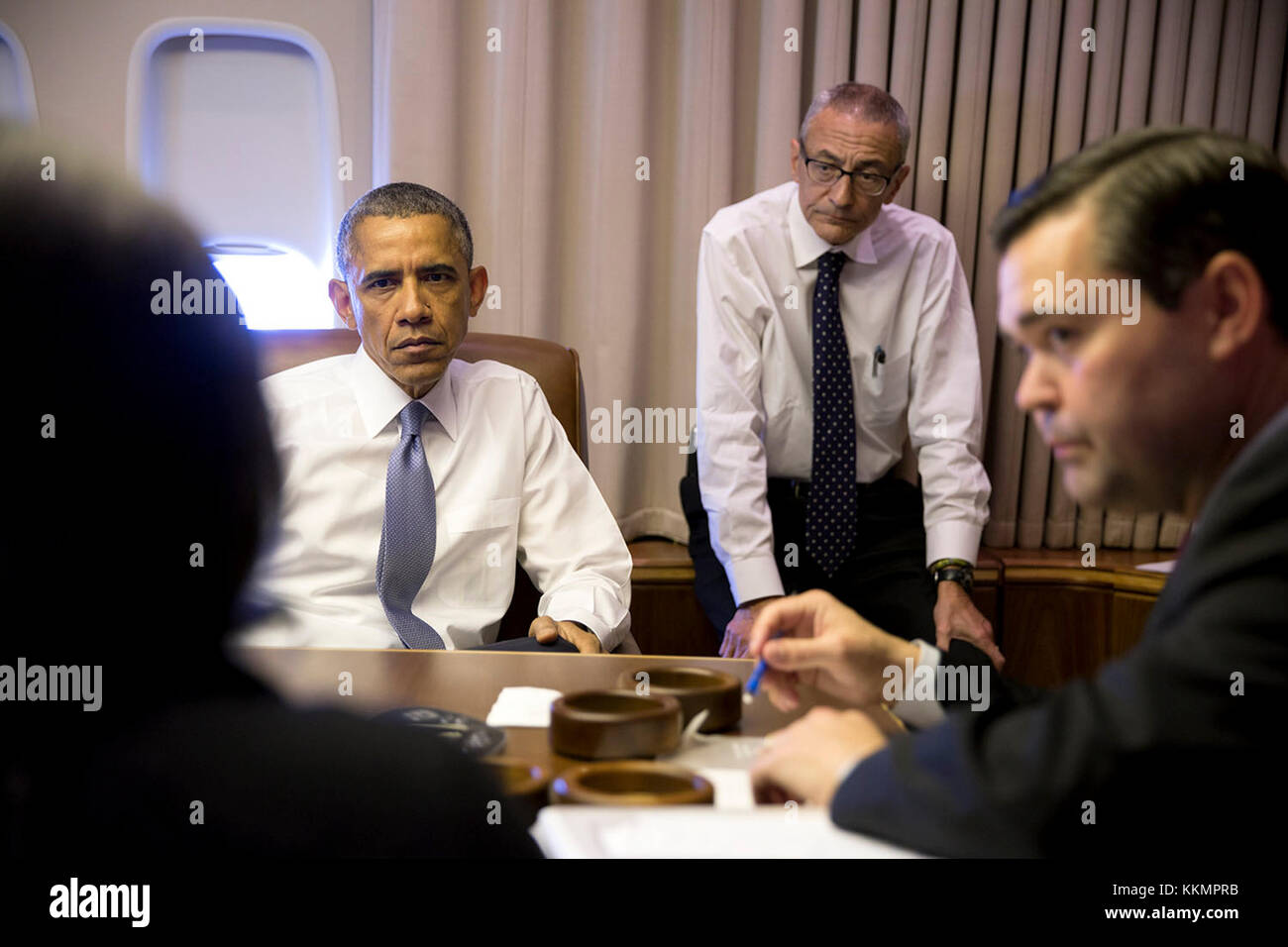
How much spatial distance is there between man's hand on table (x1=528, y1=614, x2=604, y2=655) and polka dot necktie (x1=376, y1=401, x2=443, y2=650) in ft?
0.55

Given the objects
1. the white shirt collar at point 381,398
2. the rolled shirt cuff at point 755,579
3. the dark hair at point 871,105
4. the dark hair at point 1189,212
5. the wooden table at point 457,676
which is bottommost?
the rolled shirt cuff at point 755,579

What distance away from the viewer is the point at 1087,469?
2.41 ft

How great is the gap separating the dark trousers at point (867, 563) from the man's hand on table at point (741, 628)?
0.14 meters

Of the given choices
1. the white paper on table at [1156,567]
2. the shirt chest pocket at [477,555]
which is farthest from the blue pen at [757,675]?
the white paper on table at [1156,567]

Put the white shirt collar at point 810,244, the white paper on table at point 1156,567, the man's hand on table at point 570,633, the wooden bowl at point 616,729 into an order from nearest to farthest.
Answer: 1. the wooden bowl at point 616,729
2. the man's hand on table at point 570,633
3. the white shirt collar at point 810,244
4. the white paper on table at point 1156,567

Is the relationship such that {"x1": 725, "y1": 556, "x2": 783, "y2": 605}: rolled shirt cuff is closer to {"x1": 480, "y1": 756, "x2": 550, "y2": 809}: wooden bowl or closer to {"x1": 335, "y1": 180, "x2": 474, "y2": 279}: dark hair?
{"x1": 335, "y1": 180, "x2": 474, "y2": 279}: dark hair

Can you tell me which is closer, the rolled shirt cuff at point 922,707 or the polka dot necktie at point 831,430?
the rolled shirt cuff at point 922,707

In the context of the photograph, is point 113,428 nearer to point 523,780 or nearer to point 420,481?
point 523,780

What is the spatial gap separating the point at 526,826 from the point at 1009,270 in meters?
0.53

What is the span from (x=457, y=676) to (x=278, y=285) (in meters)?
1.79

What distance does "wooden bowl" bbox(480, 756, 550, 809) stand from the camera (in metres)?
0.83

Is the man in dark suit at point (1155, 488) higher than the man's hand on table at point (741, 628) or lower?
higher

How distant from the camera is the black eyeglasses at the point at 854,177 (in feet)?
7.65

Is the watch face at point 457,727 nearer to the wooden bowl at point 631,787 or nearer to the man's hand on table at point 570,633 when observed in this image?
the wooden bowl at point 631,787
